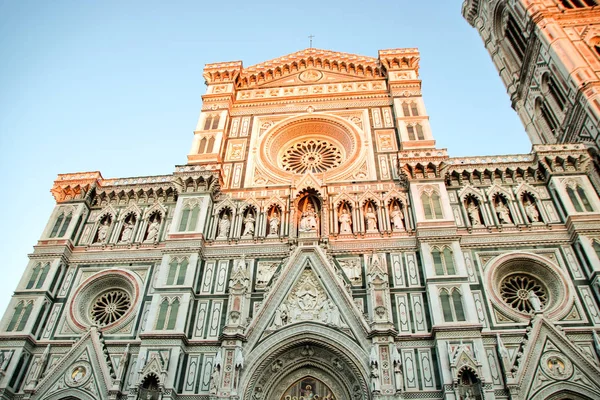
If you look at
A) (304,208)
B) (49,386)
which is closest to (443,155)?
(304,208)

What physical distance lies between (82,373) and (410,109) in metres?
15.8

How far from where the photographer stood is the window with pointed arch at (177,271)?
16938mm

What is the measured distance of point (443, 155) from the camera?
62.7 feet

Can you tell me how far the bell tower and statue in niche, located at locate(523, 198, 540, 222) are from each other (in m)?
4.25

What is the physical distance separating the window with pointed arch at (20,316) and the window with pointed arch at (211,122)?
32.4 ft

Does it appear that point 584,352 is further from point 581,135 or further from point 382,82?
point 382,82

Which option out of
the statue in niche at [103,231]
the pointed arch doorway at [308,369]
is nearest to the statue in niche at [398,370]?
the pointed arch doorway at [308,369]

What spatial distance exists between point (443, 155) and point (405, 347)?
7.63m

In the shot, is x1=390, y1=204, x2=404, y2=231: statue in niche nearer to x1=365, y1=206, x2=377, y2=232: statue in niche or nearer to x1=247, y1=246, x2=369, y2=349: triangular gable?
x1=365, y1=206, x2=377, y2=232: statue in niche

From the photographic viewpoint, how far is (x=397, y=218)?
18.2 m

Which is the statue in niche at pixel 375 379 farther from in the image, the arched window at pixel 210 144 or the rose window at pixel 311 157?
the arched window at pixel 210 144

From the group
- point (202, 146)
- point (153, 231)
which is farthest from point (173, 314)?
point (202, 146)

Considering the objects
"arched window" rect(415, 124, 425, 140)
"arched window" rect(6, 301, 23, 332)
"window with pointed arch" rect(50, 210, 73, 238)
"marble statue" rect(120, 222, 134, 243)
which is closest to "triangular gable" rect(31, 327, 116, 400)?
"arched window" rect(6, 301, 23, 332)

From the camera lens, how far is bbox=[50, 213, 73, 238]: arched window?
1912cm
